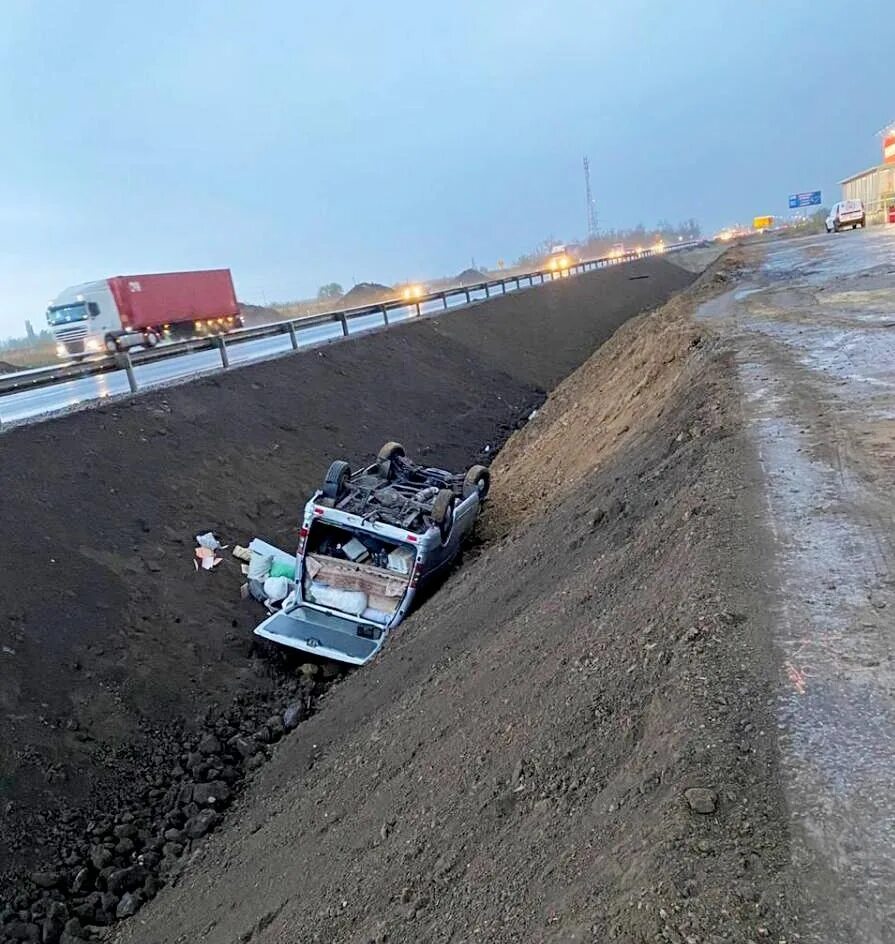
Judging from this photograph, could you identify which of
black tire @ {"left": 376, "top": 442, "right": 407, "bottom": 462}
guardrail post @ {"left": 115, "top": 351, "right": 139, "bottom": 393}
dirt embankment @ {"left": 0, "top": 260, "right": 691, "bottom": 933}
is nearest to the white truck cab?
dirt embankment @ {"left": 0, "top": 260, "right": 691, "bottom": 933}

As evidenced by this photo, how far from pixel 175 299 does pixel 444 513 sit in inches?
1243

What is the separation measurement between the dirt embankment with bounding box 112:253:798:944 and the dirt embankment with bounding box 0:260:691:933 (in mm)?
1073

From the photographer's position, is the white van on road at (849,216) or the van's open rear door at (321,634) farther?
the white van on road at (849,216)

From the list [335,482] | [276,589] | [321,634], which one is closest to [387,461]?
[335,482]

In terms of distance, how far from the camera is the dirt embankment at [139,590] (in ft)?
20.4

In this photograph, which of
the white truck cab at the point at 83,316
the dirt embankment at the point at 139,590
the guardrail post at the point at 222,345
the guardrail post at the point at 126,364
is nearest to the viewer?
the dirt embankment at the point at 139,590

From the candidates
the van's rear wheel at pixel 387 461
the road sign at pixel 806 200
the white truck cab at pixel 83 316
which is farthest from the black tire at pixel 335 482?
the road sign at pixel 806 200

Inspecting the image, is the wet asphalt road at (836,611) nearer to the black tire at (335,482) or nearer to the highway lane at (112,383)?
the black tire at (335,482)

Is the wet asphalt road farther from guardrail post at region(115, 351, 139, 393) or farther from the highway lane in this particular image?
the highway lane

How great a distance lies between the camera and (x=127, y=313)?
108ft

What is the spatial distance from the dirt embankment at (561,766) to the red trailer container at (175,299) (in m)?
29.7

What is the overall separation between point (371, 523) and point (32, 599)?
3.52 m

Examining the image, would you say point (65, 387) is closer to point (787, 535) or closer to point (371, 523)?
point (371, 523)

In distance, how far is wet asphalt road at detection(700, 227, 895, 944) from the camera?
2391 millimetres
